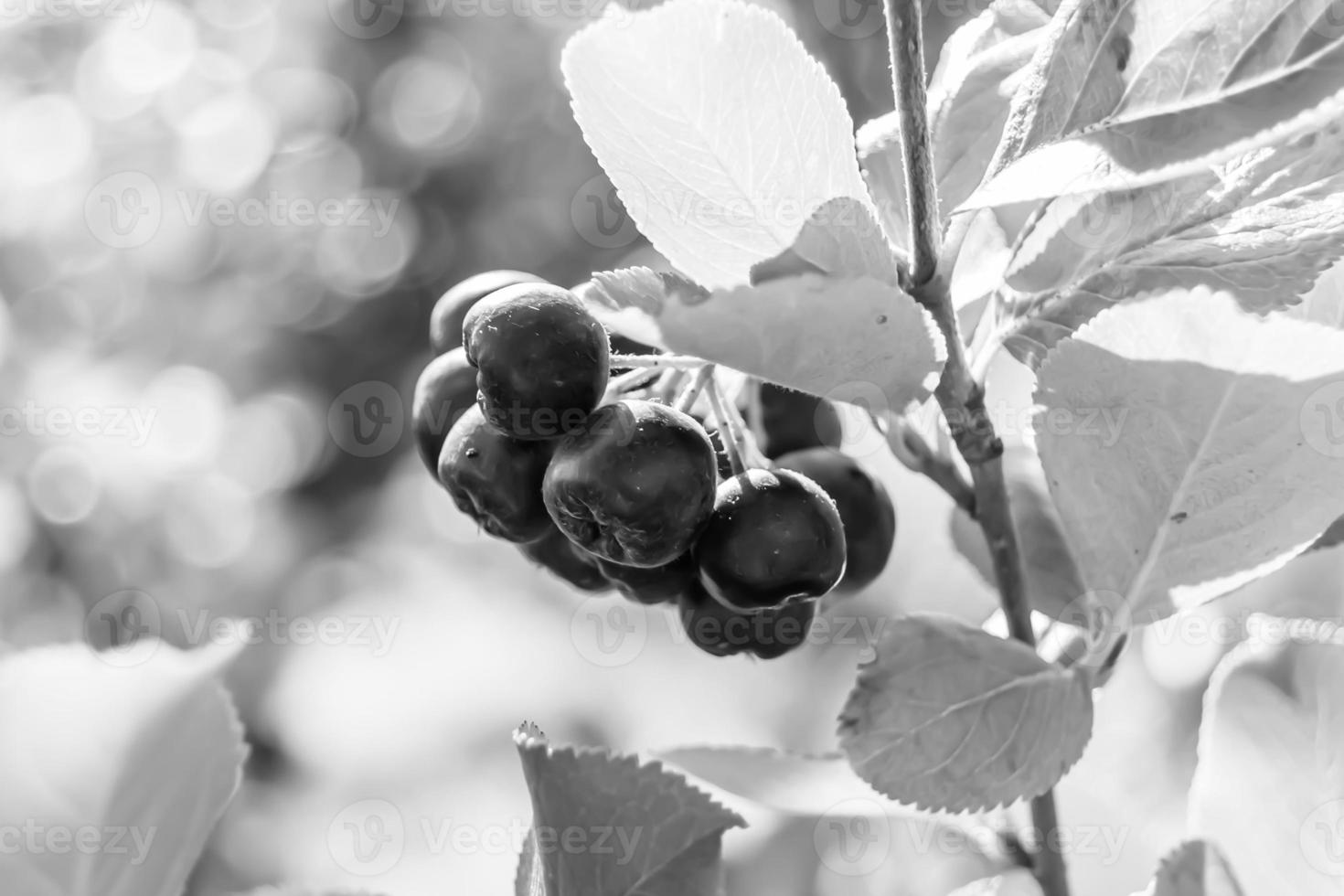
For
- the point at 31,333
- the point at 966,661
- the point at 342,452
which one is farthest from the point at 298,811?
the point at 966,661

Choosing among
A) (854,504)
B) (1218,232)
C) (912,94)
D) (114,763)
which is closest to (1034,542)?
(854,504)

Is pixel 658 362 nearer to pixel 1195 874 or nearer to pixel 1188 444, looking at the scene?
pixel 1188 444

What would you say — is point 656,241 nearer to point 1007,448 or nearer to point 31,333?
point 1007,448

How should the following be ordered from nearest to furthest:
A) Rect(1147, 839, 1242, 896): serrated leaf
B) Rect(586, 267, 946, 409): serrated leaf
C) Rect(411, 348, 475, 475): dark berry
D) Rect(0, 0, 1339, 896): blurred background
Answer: Rect(586, 267, 946, 409): serrated leaf < Rect(1147, 839, 1242, 896): serrated leaf < Rect(411, 348, 475, 475): dark berry < Rect(0, 0, 1339, 896): blurred background

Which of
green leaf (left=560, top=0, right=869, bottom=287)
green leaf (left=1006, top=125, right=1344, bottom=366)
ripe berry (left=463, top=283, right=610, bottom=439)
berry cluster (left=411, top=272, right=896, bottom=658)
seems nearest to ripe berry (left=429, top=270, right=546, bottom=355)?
berry cluster (left=411, top=272, right=896, bottom=658)

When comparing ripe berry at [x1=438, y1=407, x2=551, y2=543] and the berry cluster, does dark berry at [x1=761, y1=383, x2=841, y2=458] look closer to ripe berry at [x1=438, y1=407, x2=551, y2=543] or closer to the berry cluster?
the berry cluster

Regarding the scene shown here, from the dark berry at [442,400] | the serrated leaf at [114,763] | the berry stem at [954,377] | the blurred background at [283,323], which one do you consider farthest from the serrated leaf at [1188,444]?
the blurred background at [283,323]

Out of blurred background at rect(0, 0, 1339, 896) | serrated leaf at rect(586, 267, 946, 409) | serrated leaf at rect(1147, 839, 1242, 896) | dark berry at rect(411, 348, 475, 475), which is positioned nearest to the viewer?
serrated leaf at rect(586, 267, 946, 409)
